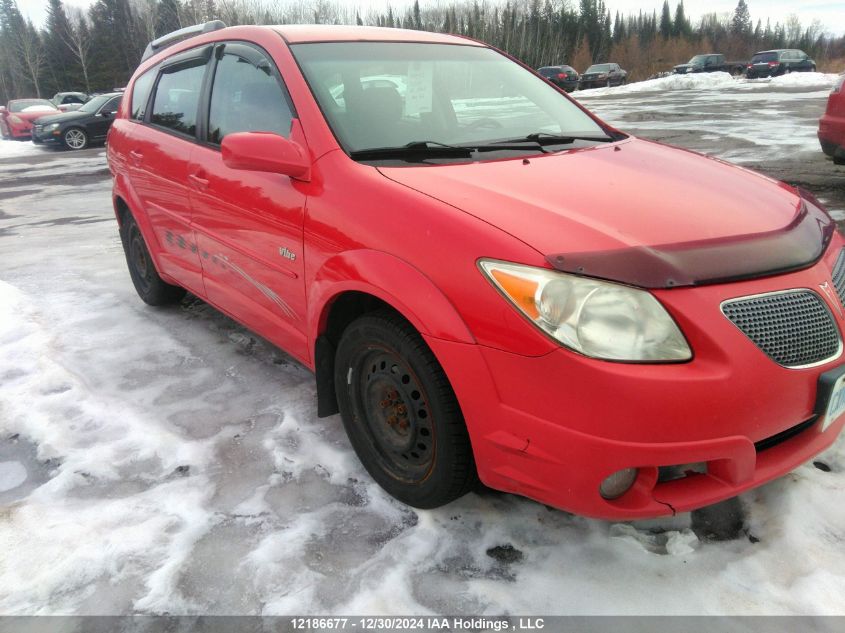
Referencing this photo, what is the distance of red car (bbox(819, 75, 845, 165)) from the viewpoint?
6.33m

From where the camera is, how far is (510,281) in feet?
5.69

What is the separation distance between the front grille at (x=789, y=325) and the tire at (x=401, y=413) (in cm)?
84

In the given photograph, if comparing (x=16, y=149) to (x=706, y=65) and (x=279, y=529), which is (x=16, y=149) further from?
(x=706, y=65)

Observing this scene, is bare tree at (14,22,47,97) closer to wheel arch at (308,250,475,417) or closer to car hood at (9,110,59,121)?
car hood at (9,110,59,121)

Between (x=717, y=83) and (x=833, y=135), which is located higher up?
(x=833, y=135)

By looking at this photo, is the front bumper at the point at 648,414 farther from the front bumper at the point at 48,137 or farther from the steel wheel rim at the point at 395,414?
the front bumper at the point at 48,137

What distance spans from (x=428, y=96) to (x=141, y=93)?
7.89 feet

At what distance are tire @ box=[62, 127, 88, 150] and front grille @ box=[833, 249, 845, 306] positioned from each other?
19.3 meters

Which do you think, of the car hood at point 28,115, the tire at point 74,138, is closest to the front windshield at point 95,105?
the tire at point 74,138

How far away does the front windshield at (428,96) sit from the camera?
2.52 metres

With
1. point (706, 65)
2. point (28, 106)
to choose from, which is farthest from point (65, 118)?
point (706, 65)

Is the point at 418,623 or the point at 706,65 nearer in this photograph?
the point at 418,623

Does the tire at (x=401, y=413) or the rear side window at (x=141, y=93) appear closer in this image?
the tire at (x=401, y=413)

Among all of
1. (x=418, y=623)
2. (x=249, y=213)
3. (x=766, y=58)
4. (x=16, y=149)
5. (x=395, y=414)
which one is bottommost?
Result: (x=418, y=623)
